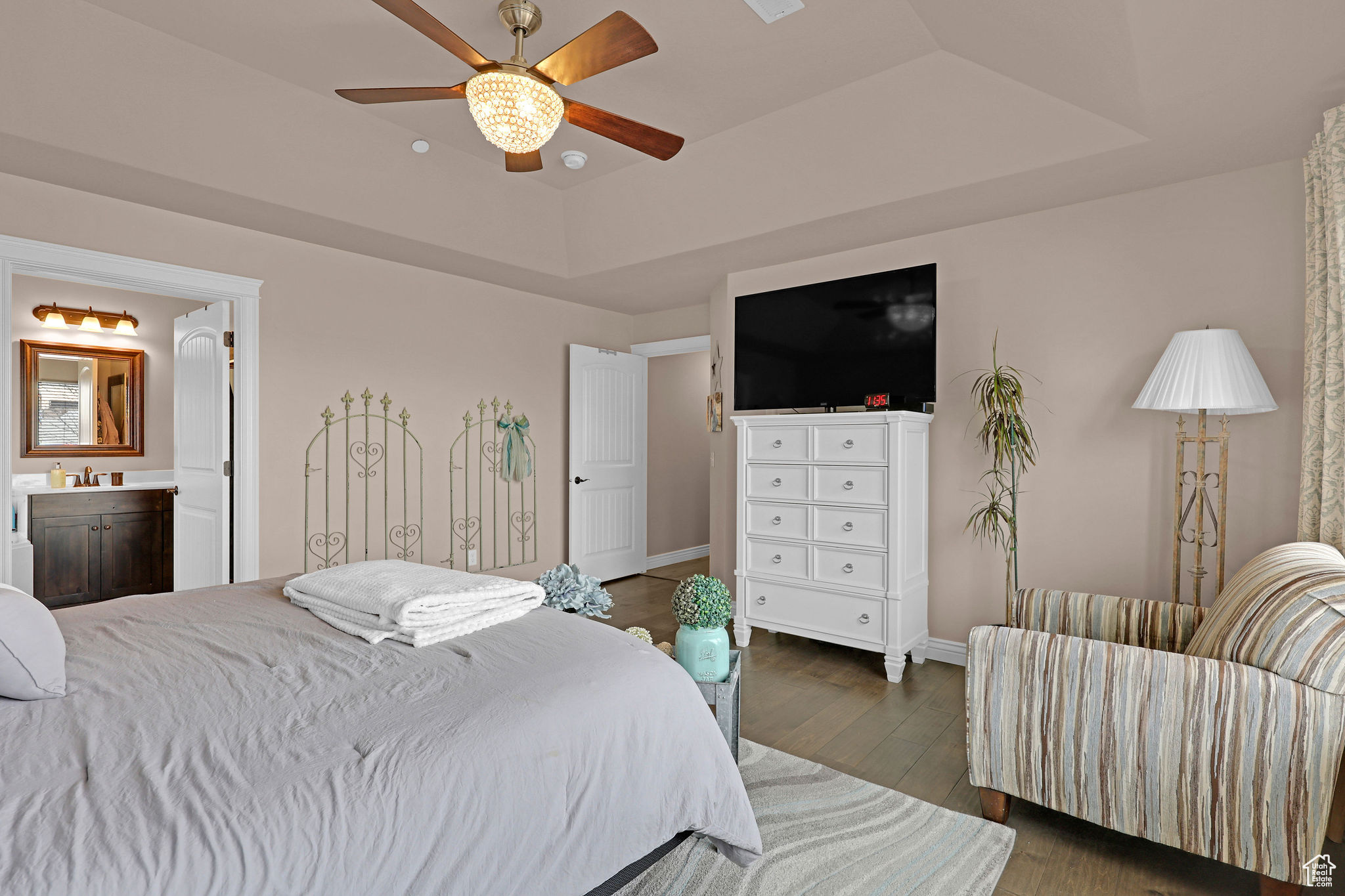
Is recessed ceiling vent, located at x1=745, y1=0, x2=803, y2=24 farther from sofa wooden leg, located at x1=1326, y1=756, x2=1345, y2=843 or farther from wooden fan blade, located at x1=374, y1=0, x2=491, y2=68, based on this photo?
sofa wooden leg, located at x1=1326, y1=756, x2=1345, y2=843

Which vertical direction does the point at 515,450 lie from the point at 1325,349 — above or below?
below

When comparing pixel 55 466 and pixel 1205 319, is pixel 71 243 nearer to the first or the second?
pixel 55 466

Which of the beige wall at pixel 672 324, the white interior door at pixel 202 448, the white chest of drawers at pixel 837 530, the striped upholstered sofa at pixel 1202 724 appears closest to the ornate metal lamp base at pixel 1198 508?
Result: the striped upholstered sofa at pixel 1202 724

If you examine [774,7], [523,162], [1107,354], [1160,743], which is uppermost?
[774,7]

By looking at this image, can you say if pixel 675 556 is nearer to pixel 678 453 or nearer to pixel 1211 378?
pixel 678 453

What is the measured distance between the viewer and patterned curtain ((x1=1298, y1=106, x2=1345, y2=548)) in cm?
218

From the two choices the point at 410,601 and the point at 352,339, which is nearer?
the point at 410,601

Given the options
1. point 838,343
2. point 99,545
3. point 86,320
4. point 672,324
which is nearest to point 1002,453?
point 838,343

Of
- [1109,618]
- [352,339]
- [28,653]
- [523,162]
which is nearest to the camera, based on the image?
[28,653]

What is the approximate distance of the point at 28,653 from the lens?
1187 millimetres

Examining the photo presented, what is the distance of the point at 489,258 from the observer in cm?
411

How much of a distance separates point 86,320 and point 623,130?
468 centimetres

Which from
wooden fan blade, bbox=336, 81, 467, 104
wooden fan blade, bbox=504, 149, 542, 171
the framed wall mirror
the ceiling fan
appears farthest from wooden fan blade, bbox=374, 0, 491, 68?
the framed wall mirror

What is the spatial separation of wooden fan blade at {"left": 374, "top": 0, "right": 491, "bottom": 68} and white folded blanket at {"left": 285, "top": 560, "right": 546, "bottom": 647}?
1.47 meters
